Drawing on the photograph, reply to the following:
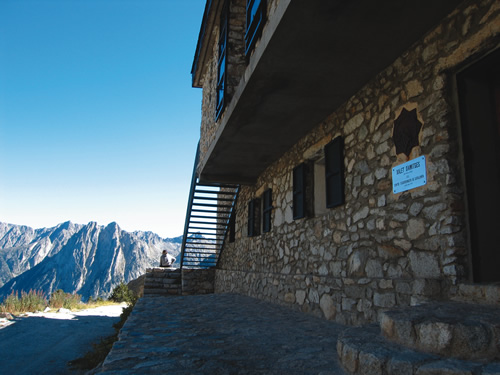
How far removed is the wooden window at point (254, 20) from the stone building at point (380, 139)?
0.03 m

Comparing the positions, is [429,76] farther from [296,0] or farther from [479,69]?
[296,0]

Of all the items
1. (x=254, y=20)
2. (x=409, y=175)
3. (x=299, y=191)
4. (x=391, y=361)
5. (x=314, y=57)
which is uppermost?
(x=254, y=20)

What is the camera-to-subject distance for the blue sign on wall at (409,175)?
3.44m

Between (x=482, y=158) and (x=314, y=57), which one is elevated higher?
(x=314, y=57)

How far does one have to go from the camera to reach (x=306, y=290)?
5.54 metres

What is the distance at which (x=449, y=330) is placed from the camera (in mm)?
2018

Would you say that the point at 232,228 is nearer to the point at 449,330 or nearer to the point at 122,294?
the point at 449,330

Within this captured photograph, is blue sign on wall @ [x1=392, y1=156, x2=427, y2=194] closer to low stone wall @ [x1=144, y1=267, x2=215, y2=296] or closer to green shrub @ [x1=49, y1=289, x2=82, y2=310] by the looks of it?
low stone wall @ [x1=144, y1=267, x2=215, y2=296]

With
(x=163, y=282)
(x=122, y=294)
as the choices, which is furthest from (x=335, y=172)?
(x=122, y=294)

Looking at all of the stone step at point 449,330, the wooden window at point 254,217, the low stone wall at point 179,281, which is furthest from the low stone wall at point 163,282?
the stone step at point 449,330

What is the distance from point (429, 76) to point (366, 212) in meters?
1.65

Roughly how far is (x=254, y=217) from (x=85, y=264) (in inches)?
4755

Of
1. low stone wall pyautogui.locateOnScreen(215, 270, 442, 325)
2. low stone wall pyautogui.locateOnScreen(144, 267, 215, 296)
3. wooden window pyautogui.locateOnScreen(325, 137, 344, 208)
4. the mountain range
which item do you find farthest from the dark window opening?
the mountain range

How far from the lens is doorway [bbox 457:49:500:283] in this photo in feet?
9.73
